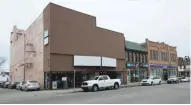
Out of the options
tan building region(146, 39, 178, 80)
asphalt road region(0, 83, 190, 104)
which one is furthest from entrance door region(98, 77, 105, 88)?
tan building region(146, 39, 178, 80)

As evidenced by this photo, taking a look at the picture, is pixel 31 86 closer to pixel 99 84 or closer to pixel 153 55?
pixel 99 84

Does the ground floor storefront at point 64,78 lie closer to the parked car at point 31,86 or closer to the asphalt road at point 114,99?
the parked car at point 31,86

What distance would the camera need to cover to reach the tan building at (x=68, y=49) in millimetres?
30484

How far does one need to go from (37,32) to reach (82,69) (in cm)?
957

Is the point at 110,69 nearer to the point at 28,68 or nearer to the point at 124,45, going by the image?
the point at 124,45

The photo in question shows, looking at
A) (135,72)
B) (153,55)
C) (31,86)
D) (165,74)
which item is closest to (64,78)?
(31,86)

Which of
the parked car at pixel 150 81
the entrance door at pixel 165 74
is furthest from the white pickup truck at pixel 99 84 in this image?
the entrance door at pixel 165 74

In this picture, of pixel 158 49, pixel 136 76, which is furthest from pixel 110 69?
pixel 158 49

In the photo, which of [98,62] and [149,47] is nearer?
[98,62]

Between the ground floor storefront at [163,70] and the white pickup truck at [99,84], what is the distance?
22.5 metres

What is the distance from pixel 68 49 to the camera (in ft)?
104

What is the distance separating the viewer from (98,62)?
34312 millimetres

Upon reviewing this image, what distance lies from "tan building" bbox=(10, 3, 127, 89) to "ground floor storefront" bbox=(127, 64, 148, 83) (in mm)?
4218

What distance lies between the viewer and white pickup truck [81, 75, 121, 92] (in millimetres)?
25750
